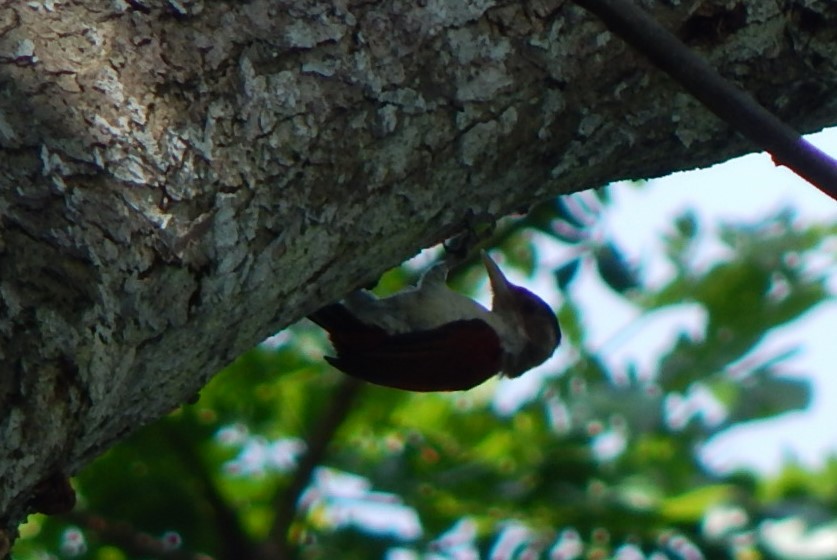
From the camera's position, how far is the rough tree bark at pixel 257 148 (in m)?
1.87

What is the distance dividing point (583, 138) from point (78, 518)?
121 inches

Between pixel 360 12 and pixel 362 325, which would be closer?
pixel 360 12

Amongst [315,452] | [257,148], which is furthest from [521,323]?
[257,148]

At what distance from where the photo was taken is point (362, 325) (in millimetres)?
3951

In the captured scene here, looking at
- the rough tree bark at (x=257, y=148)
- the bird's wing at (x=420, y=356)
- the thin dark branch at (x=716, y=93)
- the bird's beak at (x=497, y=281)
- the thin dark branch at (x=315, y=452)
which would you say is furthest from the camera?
the thin dark branch at (x=315, y=452)

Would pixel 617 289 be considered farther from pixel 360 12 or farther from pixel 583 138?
pixel 360 12

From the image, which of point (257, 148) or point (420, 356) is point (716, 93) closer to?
point (257, 148)

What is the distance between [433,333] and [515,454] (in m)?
1.39

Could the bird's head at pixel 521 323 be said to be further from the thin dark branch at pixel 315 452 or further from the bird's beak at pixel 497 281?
the thin dark branch at pixel 315 452

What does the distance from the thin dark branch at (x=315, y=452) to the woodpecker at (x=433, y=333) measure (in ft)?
2.53

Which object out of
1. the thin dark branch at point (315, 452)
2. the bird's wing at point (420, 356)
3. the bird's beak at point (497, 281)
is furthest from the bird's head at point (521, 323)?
the thin dark branch at point (315, 452)

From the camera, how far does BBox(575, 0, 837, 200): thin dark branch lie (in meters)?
2.22

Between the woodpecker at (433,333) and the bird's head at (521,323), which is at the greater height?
the bird's head at (521,323)

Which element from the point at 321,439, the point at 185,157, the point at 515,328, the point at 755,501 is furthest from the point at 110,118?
the point at 755,501
